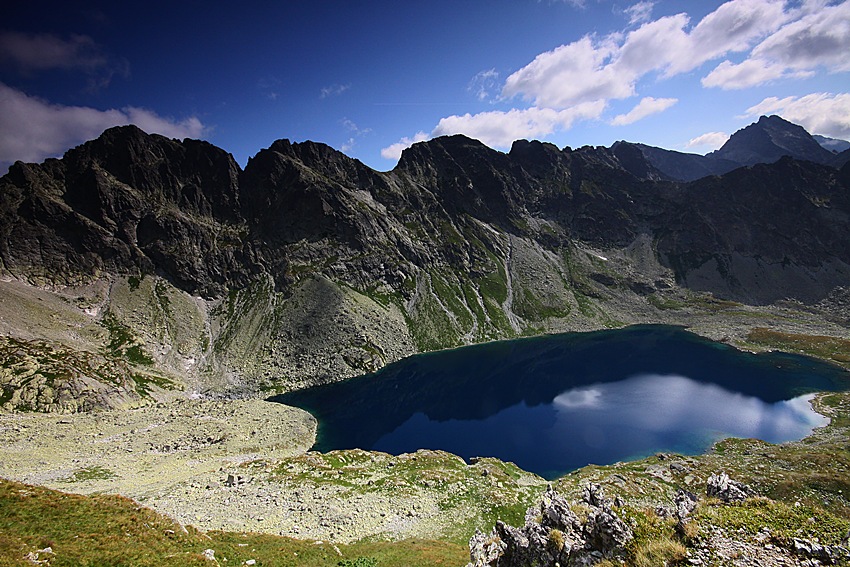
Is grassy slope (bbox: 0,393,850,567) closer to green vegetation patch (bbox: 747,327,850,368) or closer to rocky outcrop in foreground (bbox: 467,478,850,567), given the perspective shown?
rocky outcrop in foreground (bbox: 467,478,850,567)

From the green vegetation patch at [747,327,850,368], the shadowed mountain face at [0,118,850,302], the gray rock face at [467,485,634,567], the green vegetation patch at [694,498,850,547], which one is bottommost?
the green vegetation patch at [747,327,850,368]

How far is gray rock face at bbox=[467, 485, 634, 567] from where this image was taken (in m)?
13.5

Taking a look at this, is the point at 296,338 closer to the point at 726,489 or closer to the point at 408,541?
the point at 408,541

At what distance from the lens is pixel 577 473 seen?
52156 millimetres

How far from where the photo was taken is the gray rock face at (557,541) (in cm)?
1352

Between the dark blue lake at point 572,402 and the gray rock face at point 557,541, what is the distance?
44702 mm

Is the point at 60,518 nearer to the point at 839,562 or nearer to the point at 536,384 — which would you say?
the point at 839,562

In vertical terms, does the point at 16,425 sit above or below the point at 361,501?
above

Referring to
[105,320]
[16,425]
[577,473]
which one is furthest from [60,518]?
[105,320]

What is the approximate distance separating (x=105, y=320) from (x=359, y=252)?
86.5 metres

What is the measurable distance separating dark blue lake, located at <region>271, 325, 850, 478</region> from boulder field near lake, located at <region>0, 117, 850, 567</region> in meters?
7.30

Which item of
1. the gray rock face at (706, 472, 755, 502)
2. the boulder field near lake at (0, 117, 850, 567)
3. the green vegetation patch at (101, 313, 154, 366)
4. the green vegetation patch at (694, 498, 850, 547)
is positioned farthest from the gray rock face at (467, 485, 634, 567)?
the green vegetation patch at (101, 313, 154, 366)

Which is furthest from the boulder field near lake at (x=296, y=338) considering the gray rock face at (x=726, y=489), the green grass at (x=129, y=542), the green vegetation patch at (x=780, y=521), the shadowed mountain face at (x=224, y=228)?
the gray rock face at (x=726, y=489)

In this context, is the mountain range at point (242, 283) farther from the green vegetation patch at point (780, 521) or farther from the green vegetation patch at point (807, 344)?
the green vegetation patch at point (780, 521)
